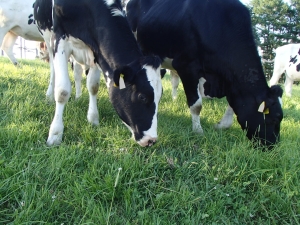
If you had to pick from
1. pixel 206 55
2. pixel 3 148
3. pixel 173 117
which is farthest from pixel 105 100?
pixel 3 148

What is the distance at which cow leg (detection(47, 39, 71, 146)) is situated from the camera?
3.23 m

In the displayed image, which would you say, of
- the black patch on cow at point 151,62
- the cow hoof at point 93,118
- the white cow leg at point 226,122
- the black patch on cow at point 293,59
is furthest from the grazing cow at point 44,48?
the black patch on cow at point 293,59

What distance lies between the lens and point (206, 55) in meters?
4.17

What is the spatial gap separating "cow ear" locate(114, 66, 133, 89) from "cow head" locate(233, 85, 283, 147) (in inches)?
70.9

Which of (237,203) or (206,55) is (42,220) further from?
(206,55)

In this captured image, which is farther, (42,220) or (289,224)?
(289,224)

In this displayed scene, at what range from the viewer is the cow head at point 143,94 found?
289 cm

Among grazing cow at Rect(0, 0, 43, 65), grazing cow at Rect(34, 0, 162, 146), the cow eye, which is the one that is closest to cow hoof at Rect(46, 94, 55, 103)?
grazing cow at Rect(34, 0, 162, 146)

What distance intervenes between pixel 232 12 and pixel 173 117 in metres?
1.74

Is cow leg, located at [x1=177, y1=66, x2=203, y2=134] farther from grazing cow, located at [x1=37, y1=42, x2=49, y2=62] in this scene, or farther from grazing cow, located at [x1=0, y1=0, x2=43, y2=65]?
grazing cow, located at [x1=37, y1=42, x2=49, y2=62]

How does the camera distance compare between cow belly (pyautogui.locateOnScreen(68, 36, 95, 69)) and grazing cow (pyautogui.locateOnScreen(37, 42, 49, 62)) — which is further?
grazing cow (pyautogui.locateOnScreen(37, 42, 49, 62))

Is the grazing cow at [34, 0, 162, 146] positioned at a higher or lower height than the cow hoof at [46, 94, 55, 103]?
higher

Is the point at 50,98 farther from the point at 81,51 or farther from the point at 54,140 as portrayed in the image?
the point at 54,140

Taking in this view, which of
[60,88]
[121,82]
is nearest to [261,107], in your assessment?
[121,82]
